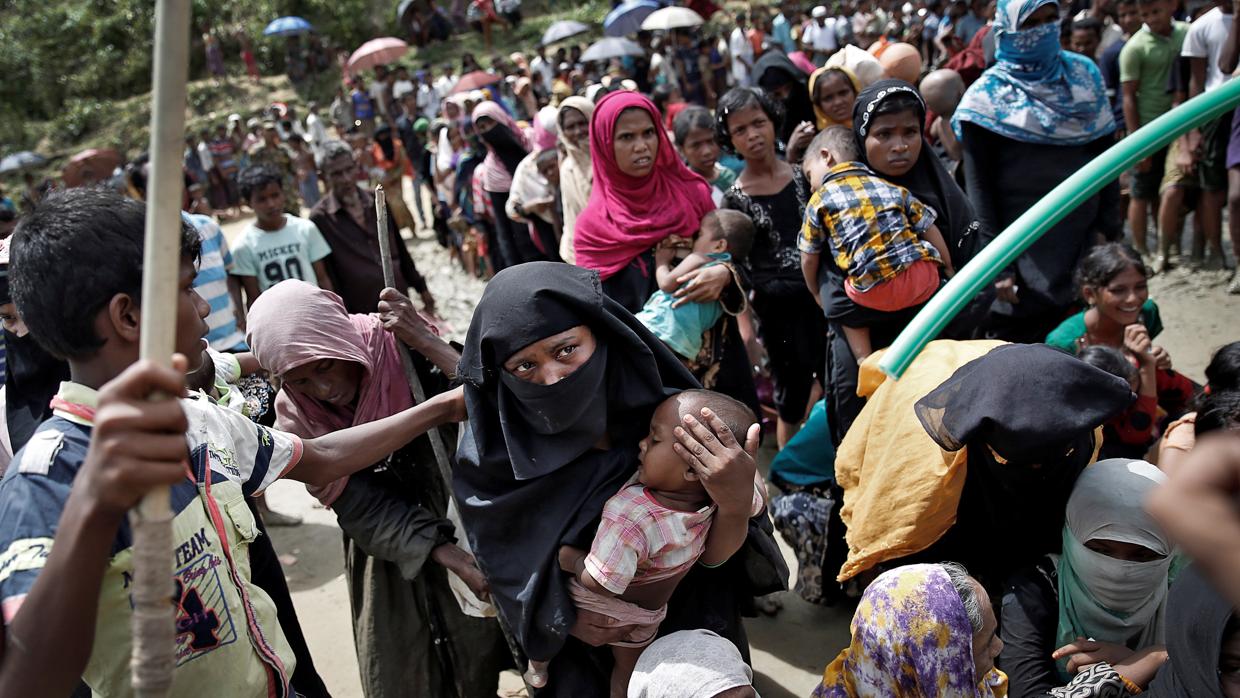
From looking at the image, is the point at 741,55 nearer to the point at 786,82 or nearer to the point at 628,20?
the point at 628,20

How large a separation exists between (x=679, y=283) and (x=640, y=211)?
20.9 inches

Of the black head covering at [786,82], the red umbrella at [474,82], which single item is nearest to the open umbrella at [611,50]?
the red umbrella at [474,82]

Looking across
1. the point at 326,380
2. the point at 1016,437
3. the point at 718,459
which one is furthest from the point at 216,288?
the point at 1016,437

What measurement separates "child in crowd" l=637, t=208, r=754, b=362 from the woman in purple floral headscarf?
4.79 feet

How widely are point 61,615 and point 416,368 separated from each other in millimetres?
1584

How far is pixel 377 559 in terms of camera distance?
2.70 meters

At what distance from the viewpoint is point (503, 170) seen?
679 cm

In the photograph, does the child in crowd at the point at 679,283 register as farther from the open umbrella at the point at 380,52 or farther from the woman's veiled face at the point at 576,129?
the open umbrella at the point at 380,52

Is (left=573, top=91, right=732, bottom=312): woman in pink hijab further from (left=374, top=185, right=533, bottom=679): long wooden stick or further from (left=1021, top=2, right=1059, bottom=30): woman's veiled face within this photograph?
(left=1021, top=2, right=1059, bottom=30): woman's veiled face

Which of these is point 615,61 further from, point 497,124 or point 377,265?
point 377,265

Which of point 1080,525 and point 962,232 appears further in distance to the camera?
point 962,232

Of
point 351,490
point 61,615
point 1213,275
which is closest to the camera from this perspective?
point 61,615

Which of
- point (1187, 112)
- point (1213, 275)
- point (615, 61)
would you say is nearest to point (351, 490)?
point (1187, 112)

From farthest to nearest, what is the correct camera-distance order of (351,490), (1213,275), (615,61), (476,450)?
Result: 1. (615,61)
2. (1213,275)
3. (351,490)
4. (476,450)
